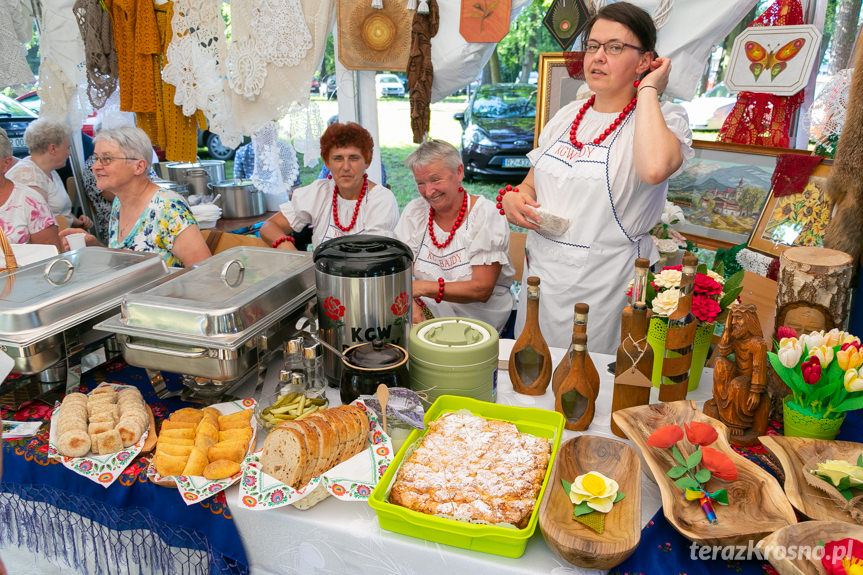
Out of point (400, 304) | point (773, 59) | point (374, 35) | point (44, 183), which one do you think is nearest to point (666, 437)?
point (400, 304)

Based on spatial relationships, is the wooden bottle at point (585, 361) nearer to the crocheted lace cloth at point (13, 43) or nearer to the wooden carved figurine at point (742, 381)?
the wooden carved figurine at point (742, 381)

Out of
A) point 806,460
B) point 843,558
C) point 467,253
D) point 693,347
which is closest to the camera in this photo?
point 843,558

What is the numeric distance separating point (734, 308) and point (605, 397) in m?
0.47

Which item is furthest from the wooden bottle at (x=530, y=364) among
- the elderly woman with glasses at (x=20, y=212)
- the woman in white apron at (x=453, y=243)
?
the elderly woman with glasses at (x=20, y=212)

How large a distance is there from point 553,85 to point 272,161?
202cm

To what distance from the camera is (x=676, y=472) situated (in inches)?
52.5

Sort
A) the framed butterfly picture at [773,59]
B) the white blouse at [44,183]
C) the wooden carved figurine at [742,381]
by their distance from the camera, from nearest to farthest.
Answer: the wooden carved figurine at [742,381] → the framed butterfly picture at [773,59] → the white blouse at [44,183]

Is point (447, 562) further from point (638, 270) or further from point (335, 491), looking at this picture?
point (638, 270)

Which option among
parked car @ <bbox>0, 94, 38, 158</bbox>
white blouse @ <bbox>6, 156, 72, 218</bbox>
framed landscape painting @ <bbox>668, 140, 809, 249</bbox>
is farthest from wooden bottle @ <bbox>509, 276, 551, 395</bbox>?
parked car @ <bbox>0, 94, 38, 158</bbox>

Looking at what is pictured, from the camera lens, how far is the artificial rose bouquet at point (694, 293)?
61.8 inches

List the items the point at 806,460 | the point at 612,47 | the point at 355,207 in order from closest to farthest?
the point at 806,460 < the point at 612,47 < the point at 355,207

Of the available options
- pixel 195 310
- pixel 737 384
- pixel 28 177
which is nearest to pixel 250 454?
pixel 195 310

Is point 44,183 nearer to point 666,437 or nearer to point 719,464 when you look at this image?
point 666,437

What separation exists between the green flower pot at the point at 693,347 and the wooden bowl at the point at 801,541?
0.57m
